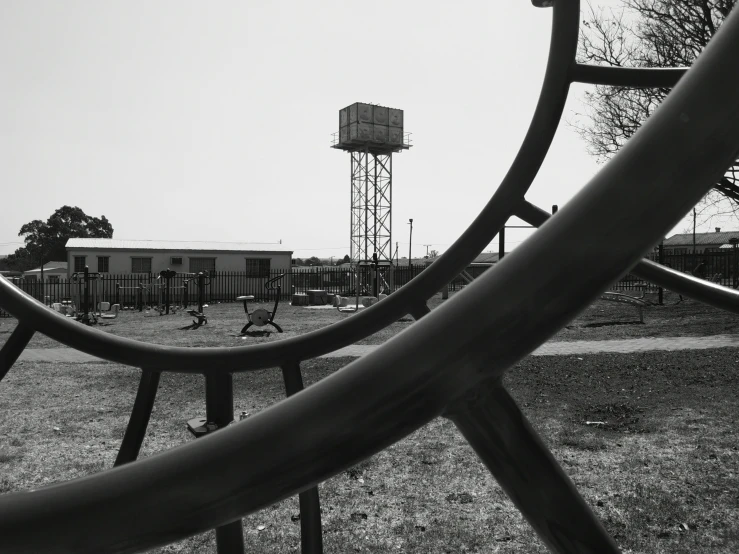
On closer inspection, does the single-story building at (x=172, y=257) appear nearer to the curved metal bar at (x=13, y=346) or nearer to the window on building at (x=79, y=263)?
the window on building at (x=79, y=263)

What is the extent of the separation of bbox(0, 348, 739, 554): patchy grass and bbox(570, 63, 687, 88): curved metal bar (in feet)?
4.79

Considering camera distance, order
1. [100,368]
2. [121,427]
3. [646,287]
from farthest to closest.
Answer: [646,287] → [100,368] → [121,427]

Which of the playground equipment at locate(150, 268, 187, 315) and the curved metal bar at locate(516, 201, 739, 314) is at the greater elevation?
the curved metal bar at locate(516, 201, 739, 314)

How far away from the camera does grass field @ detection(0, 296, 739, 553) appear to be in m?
3.13

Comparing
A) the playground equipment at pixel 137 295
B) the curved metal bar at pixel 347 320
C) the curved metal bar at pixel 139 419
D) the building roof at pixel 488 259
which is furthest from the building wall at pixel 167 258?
the curved metal bar at pixel 139 419

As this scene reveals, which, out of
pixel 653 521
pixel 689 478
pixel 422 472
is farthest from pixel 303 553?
pixel 689 478

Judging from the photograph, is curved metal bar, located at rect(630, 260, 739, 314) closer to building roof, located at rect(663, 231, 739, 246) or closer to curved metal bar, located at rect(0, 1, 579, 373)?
curved metal bar, located at rect(0, 1, 579, 373)

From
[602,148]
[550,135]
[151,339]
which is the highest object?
[602,148]

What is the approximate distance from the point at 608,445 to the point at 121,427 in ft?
13.4

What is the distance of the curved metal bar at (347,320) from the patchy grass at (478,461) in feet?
3.27

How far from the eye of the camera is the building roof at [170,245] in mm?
35938

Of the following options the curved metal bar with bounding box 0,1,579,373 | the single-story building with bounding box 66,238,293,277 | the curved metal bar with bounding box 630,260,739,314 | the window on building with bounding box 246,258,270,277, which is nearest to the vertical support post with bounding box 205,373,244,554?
the curved metal bar with bounding box 0,1,579,373

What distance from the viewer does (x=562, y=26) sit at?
90cm

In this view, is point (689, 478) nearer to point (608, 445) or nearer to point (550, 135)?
point (608, 445)
